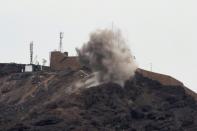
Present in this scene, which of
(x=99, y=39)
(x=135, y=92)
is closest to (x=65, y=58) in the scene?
(x=99, y=39)

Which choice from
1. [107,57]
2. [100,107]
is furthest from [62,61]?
[100,107]

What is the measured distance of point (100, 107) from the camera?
172875 mm

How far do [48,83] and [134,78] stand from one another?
1562cm

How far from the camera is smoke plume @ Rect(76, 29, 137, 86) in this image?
185375mm

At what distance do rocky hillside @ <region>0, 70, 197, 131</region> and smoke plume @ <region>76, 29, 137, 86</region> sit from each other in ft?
8.43

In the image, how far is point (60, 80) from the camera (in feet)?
613

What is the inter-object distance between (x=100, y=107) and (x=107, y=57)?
1855cm

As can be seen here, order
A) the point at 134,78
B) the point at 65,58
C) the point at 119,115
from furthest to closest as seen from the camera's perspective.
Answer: the point at 65,58 < the point at 134,78 < the point at 119,115

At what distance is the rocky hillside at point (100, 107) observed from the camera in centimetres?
16900

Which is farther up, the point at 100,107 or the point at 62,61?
the point at 62,61

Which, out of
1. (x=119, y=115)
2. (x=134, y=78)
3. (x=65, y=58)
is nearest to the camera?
(x=119, y=115)

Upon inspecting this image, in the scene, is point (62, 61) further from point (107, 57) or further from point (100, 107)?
point (100, 107)

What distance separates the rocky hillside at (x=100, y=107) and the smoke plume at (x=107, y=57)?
2.57 m

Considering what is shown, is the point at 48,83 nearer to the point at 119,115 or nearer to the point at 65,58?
the point at 65,58
